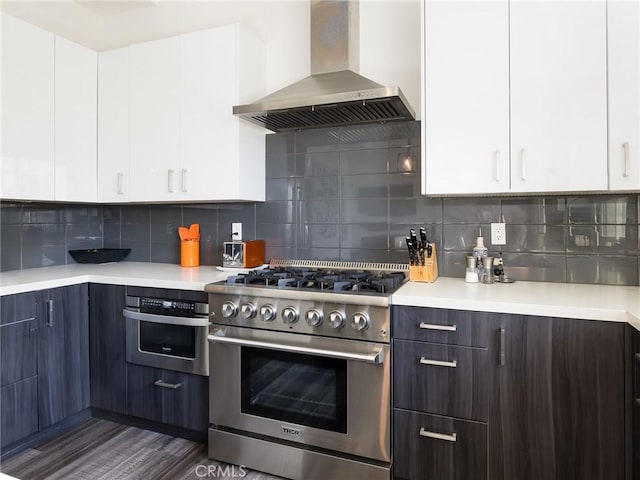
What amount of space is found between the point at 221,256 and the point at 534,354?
1945mm

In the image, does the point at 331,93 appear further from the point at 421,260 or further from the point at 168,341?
the point at 168,341

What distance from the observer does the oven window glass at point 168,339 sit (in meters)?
2.07

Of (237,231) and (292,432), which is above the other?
(237,231)

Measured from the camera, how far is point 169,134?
2.46m

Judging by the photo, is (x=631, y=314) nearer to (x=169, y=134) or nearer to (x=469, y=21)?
(x=469, y=21)

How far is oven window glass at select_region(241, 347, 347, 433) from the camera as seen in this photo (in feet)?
5.69

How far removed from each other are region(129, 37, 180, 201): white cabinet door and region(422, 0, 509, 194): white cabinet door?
1.50m

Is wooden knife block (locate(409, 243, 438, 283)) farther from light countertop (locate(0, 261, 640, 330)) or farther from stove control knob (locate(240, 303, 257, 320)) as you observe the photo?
stove control knob (locate(240, 303, 257, 320))

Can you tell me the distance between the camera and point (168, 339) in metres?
2.13

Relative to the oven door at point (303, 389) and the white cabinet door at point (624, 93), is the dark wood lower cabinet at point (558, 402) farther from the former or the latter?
the white cabinet door at point (624, 93)

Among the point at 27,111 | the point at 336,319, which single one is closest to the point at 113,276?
the point at 27,111

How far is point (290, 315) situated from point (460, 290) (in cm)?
77

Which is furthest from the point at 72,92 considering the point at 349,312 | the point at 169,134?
the point at 349,312

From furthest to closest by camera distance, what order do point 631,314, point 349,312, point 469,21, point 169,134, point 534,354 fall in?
point 169,134 → point 469,21 → point 349,312 → point 534,354 → point 631,314
